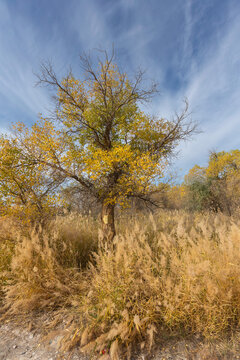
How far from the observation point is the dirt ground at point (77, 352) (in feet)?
7.75

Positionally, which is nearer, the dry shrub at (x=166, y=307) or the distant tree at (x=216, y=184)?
the dry shrub at (x=166, y=307)

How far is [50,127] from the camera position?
240 inches

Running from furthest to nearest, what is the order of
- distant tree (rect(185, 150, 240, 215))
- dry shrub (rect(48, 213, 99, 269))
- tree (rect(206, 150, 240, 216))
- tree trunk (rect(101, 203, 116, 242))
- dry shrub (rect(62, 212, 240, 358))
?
tree (rect(206, 150, 240, 216)) < distant tree (rect(185, 150, 240, 215)) < tree trunk (rect(101, 203, 116, 242)) < dry shrub (rect(48, 213, 99, 269)) < dry shrub (rect(62, 212, 240, 358))

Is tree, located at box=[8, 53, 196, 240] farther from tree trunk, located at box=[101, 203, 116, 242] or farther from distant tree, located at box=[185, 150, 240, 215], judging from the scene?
distant tree, located at box=[185, 150, 240, 215]

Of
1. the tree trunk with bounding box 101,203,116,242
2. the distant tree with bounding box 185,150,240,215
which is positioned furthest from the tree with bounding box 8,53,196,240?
the distant tree with bounding box 185,150,240,215

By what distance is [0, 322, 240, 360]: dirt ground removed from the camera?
93.0 inches

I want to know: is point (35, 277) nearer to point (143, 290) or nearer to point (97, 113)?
point (143, 290)

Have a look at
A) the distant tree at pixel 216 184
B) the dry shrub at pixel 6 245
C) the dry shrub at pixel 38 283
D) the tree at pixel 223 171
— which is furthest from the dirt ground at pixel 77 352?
the tree at pixel 223 171

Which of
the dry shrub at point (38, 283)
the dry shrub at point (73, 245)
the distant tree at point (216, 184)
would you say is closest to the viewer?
the dry shrub at point (38, 283)

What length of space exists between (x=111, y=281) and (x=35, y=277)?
160 cm

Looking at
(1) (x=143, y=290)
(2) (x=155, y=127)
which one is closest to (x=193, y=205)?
(2) (x=155, y=127)

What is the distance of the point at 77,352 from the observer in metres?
2.62

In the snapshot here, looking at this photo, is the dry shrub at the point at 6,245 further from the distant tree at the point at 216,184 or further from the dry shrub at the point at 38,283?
the distant tree at the point at 216,184

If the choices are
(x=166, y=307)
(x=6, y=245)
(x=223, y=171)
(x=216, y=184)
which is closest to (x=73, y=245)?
(x=6, y=245)
